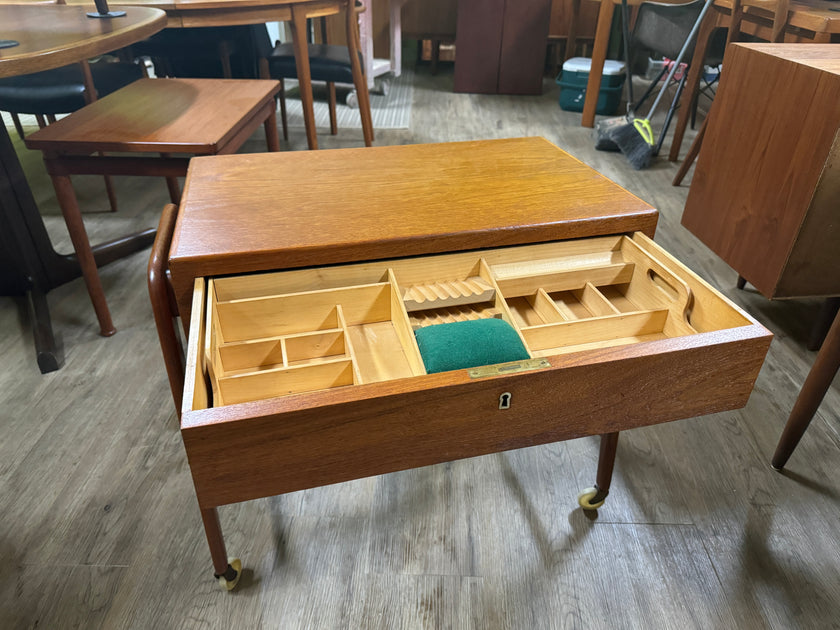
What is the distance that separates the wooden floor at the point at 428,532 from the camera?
39.0 inches

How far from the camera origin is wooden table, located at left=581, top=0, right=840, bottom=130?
197 centimetres

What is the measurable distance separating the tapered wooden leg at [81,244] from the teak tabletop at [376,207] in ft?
1.66

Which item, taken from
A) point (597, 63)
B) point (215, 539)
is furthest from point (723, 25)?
point (215, 539)

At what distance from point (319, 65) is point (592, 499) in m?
2.45

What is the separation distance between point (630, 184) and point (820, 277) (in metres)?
1.44

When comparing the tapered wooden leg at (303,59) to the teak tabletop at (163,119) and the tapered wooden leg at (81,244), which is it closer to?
the teak tabletop at (163,119)

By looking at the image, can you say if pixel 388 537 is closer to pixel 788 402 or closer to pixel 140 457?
pixel 140 457

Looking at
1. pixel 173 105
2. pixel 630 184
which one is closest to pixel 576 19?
pixel 630 184

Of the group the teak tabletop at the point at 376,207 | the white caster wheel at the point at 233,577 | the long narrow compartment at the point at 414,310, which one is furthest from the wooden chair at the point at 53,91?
the white caster wheel at the point at 233,577

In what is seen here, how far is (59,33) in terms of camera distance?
1.34 meters

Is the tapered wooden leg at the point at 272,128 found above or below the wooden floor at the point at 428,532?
above

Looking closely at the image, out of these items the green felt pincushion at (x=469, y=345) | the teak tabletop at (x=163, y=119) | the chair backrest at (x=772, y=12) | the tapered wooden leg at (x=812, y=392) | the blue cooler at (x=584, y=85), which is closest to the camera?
the green felt pincushion at (x=469, y=345)

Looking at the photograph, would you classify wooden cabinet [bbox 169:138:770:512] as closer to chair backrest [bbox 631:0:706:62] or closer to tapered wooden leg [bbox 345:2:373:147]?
tapered wooden leg [bbox 345:2:373:147]

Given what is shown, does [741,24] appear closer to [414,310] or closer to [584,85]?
[584,85]
